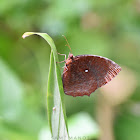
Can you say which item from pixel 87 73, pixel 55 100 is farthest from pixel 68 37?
pixel 55 100

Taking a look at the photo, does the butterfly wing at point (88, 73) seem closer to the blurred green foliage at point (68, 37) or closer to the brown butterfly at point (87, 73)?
the brown butterfly at point (87, 73)

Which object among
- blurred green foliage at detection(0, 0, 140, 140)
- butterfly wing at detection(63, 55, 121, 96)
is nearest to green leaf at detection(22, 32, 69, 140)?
butterfly wing at detection(63, 55, 121, 96)

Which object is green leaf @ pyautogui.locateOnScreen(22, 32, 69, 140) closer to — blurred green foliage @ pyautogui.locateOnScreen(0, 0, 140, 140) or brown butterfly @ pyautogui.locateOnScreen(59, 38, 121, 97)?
brown butterfly @ pyautogui.locateOnScreen(59, 38, 121, 97)

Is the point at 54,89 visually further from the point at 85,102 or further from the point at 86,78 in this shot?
the point at 85,102

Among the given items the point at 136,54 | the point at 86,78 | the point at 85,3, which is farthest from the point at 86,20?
the point at 86,78

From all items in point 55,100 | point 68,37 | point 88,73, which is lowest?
point 55,100

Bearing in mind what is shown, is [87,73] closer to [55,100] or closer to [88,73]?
[88,73]
